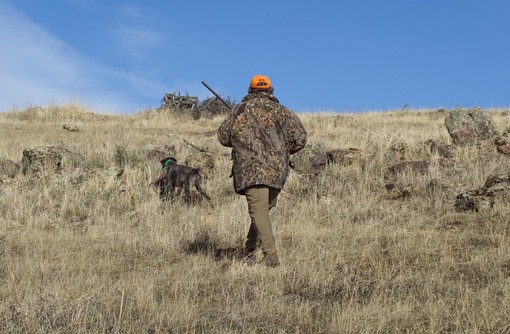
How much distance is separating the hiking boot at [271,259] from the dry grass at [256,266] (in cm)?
11

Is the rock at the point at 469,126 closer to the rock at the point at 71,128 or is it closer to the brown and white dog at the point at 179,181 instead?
the brown and white dog at the point at 179,181

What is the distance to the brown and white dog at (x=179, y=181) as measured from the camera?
9023 millimetres

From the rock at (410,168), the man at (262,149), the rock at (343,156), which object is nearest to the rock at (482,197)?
the rock at (410,168)

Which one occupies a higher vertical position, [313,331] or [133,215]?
[133,215]

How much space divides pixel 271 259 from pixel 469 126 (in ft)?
30.1

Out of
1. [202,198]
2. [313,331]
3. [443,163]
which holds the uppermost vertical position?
[443,163]

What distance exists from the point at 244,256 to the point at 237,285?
3.13 ft

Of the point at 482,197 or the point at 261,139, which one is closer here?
the point at 261,139

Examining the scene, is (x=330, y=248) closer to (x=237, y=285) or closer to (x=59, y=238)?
(x=237, y=285)

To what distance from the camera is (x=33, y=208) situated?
8398 millimetres

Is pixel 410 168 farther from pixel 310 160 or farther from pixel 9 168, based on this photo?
pixel 9 168

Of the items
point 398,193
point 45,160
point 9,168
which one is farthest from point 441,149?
point 9,168

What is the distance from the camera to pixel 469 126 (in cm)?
1320

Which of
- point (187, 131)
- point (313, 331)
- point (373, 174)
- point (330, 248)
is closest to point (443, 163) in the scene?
point (373, 174)
